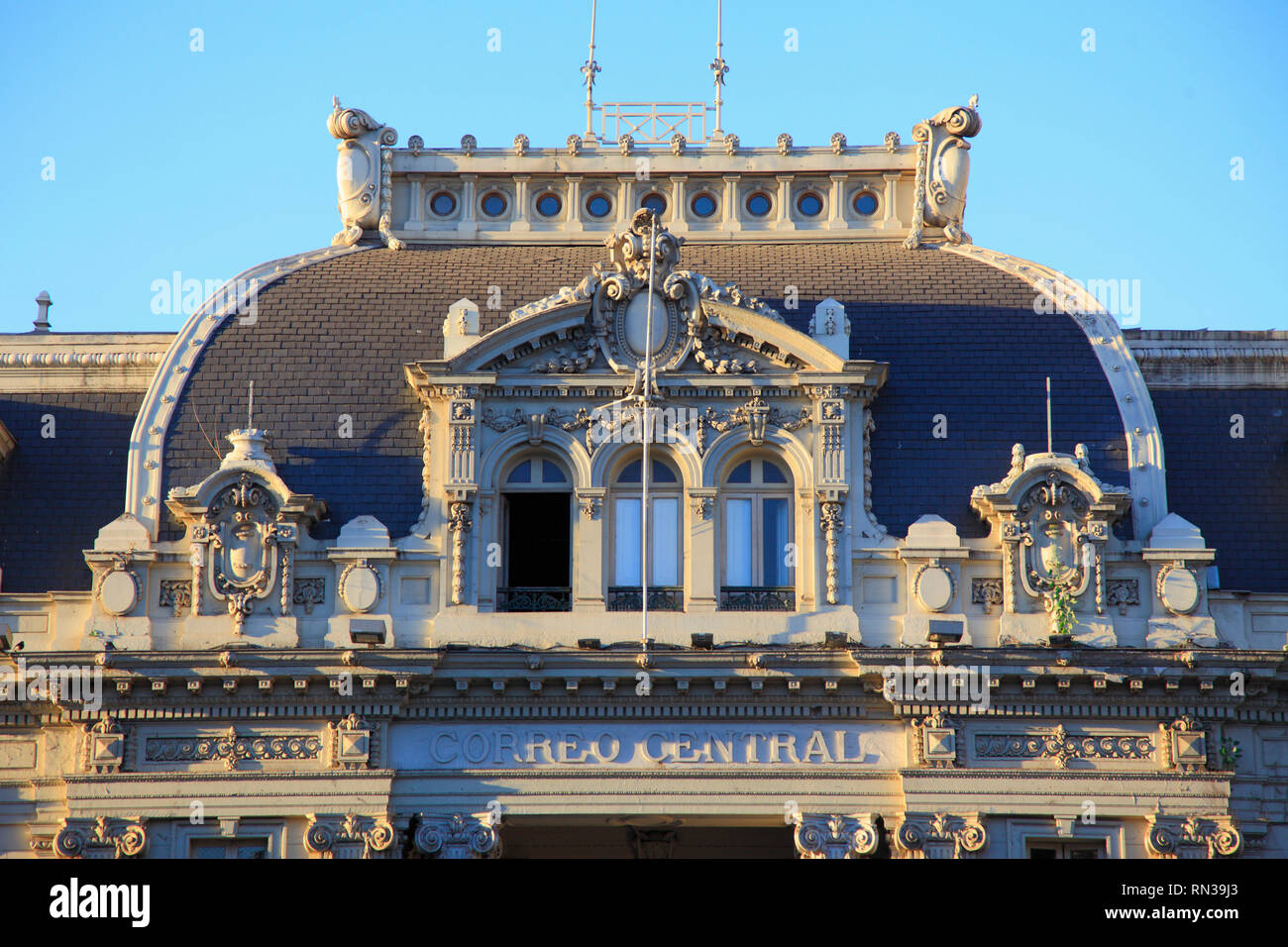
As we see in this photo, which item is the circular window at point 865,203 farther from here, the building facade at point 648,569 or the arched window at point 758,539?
Result: the arched window at point 758,539

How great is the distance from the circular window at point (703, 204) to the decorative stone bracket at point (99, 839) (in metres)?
16.1

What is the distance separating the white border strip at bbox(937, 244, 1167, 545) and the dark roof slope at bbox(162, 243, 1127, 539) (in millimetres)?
235

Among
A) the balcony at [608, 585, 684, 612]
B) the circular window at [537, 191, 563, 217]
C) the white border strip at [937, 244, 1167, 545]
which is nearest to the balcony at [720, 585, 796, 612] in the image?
the balcony at [608, 585, 684, 612]

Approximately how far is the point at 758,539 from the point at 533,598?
4029mm

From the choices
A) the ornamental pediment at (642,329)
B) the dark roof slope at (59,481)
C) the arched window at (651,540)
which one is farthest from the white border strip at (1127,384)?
the dark roof slope at (59,481)

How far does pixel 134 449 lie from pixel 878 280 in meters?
14.0

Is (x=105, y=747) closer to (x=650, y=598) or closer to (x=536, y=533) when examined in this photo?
(x=536, y=533)

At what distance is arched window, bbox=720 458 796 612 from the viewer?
3816cm

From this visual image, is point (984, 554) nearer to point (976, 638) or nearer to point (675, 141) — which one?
point (976, 638)

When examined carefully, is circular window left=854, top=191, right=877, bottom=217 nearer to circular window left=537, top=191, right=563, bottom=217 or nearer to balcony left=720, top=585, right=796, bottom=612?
circular window left=537, top=191, right=563, bottom=217

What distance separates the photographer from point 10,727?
37.7 meters

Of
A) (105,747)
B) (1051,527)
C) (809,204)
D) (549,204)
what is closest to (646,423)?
(1051,527)

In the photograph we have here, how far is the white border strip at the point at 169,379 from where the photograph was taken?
128 ft
